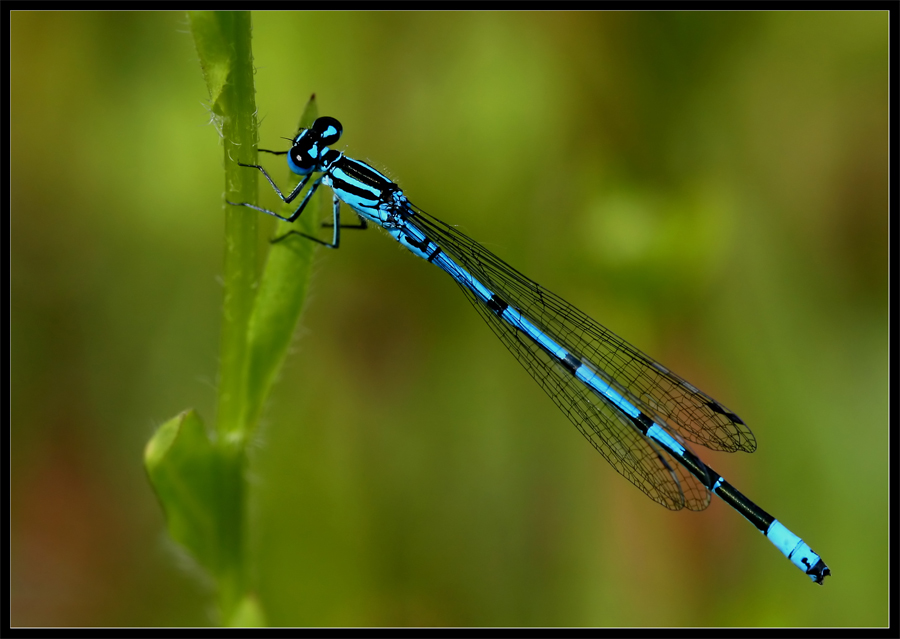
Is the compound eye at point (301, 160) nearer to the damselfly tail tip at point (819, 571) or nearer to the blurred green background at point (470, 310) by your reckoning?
the blurred green background at point (470, 310)

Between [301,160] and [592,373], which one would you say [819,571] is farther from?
[301,160]

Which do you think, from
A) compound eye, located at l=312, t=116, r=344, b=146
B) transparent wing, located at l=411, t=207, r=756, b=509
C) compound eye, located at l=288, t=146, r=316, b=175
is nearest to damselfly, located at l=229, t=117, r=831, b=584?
transparent wing, located at l=411, t=207, r=756, b=509

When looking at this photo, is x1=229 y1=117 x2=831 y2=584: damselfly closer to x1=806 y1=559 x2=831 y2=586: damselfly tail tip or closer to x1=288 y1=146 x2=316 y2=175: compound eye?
x1=806 y1=559 x2=831 y2=586: damselfly tail tip

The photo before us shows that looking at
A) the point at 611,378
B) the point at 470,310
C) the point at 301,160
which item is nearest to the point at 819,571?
the point at 611,378

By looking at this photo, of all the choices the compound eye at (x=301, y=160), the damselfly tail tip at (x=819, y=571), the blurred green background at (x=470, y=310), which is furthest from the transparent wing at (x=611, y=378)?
the compound eye at (x=301, y=160)

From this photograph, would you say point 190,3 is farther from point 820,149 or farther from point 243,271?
point 820,149
